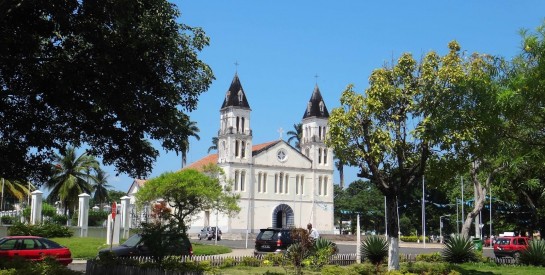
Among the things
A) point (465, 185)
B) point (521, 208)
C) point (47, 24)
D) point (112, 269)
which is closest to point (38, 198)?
point (112, 269)

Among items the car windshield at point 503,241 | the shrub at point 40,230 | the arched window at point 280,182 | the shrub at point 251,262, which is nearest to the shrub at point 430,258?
the shrub at point 251,262

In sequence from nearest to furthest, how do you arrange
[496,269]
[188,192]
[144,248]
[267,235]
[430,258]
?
1. [144,248]
2. [496,269]
3. [430,258]
4. [267,235]
5. [188,192]

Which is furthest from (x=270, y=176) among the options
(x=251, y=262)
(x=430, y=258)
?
(x=251, y=262)

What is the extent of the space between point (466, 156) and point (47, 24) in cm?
1181

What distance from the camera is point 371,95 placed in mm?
17531

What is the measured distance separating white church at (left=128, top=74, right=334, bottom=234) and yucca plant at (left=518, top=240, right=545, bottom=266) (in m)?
48.6

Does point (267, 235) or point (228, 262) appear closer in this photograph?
point (228, 262)

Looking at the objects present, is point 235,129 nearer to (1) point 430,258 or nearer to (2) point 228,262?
(1) point 430,258

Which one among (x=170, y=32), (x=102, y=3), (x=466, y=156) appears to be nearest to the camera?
(x=102, y=3)

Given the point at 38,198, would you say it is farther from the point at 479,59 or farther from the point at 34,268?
the point at 479,59

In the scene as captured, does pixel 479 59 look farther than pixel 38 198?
No

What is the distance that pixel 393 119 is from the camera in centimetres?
1756

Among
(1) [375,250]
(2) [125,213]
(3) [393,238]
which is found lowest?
(1) [375,250]

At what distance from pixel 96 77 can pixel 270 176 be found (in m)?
62.6
